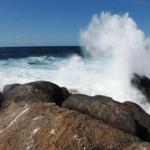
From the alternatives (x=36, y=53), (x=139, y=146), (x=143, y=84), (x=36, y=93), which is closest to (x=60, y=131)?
(x=139, y=146)

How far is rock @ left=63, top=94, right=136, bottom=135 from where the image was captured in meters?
6.61

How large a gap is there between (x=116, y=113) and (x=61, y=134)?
2389 millimetres

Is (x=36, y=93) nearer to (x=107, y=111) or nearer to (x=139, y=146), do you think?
(x=107, y=111)

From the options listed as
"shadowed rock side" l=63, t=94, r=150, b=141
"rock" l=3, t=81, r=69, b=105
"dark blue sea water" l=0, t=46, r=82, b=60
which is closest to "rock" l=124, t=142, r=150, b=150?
"shadowed rock side" l=63, t=94, r=150, b=141

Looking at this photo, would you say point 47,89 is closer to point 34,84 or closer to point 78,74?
point 34,84

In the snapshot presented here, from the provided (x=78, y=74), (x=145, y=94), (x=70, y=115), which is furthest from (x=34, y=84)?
(x=78, y=74)

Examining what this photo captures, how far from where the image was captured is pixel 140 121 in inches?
295

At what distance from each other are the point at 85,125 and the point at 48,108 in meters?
0.93

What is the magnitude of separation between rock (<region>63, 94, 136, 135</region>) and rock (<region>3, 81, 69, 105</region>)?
0.88 metres

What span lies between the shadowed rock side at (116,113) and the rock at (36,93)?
69cm

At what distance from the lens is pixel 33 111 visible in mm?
5586

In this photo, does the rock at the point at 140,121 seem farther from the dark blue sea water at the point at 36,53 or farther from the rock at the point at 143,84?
the dark blue sea water at the point at 36,53

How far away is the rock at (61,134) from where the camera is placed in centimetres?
462

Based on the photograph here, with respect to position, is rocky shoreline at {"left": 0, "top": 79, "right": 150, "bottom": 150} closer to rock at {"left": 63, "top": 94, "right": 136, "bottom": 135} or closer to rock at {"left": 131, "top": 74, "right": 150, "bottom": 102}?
rock at {"left": 63, "top": 94, "right": 136, "bottom": 135}
